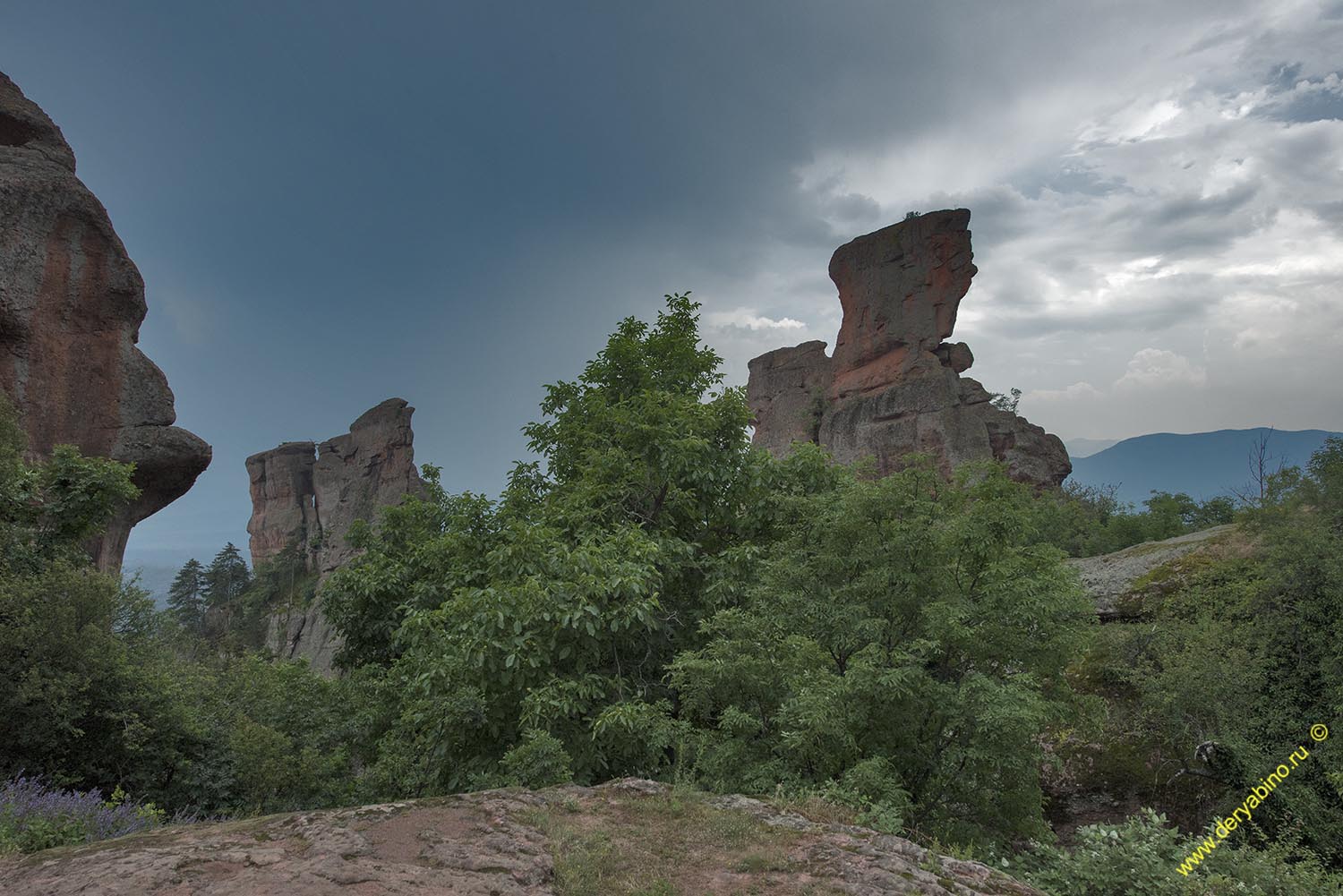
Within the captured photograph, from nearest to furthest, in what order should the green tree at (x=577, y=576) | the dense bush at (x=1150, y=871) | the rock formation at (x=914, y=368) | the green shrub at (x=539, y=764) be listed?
the dense bush at (x=1150, y=871) < the green shrub at (x=539, y=764) < the green tree at (x=577, y=576) < the rock formation at (x=914, y=368)

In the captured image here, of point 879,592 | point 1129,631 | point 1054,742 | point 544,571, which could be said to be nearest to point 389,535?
point 544,571

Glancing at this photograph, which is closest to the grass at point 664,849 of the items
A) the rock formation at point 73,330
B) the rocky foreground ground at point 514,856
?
the rocky foreground ground at point 514,856

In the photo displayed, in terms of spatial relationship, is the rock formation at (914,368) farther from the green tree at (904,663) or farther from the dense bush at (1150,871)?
the dense bush at (1150,871)

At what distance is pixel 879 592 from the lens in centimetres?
782

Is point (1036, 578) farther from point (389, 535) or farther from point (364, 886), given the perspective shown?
point (389, 535)

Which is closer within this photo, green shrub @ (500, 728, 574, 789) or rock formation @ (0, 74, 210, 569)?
green shrub @ (500, 728, 574, 789)

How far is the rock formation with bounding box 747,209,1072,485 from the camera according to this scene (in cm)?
4675

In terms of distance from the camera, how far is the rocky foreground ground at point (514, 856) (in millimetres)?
3580

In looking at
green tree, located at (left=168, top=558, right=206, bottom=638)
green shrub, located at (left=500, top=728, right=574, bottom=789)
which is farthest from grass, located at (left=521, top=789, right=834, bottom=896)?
green tree, located at (left=168, top=558, right=206, bottom=638)

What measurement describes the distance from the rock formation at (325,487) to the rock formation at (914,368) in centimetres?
3863

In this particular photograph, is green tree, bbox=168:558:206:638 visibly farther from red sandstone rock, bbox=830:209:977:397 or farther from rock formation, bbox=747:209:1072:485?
red sandstone rock, bbox=830:209:977:397

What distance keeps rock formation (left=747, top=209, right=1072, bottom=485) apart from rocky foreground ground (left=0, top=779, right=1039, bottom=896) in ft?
141

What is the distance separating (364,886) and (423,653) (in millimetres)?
5278

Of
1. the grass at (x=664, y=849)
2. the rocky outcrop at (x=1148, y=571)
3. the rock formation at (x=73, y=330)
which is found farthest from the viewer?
the rock formation at (x=73, y=330)
